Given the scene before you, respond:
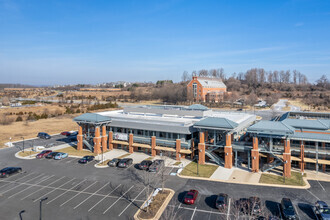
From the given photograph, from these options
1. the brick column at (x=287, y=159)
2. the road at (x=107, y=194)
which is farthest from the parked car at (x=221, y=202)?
the brick column at (x=287, y=159)

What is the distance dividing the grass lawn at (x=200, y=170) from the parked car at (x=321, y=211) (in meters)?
13.1

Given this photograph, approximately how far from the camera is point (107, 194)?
28312mm

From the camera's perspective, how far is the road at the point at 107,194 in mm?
24219

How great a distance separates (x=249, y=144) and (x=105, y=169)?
71.9 ft

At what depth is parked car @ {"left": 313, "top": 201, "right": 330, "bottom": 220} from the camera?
73.1 feet

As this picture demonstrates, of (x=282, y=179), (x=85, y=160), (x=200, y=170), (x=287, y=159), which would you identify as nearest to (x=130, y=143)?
(x=85, y=160)

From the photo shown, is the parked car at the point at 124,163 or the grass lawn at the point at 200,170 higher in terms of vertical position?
the parked car at the point at 124,163

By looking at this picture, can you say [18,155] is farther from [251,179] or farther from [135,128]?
[251,179]

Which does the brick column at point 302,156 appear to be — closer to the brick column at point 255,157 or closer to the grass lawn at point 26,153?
the brick column at point 255,157

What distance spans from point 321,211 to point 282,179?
899 centimetres

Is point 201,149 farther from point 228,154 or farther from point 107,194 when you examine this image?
point 107,194

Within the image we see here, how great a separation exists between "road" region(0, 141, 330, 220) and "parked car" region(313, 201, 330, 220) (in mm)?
791

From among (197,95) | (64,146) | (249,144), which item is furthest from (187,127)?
(197,95)

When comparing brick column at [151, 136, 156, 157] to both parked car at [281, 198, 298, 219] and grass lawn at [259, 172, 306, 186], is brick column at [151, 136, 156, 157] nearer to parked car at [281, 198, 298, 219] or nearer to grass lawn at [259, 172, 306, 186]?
grass lawn at [259, 172, 306, 186]
